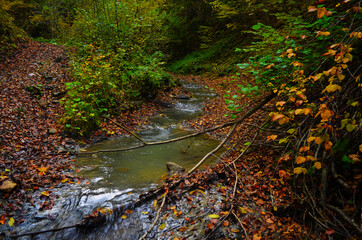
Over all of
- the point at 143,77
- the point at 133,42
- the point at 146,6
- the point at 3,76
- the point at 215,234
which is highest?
the point at 146,6

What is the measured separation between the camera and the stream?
125 inches

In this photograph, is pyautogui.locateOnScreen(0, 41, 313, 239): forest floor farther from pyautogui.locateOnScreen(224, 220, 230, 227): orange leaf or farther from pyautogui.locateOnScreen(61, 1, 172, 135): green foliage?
pyautogui.locateOnScreen(61, 1, 172, 135): green foliage

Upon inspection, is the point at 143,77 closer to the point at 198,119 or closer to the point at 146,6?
the point at 198,119

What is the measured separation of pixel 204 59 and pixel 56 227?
17822 millimetres

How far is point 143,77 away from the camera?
375 inches

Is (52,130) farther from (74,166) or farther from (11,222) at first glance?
(11,222)

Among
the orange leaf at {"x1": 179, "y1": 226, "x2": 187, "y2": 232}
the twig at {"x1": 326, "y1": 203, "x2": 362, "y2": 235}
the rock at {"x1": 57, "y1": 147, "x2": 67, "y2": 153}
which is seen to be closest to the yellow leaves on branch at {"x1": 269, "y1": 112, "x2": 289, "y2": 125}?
the twig at {"x1": 326, "y1": 203, "x2": 362, "y2": 235}

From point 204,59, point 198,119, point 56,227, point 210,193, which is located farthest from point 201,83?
point 56,227

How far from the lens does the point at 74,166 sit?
15.9ft

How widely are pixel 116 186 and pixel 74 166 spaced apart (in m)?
1.50

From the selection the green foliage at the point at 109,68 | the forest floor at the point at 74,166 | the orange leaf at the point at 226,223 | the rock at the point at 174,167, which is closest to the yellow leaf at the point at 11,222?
the forest floor at the point at 74,166

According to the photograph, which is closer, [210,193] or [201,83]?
[210,193]

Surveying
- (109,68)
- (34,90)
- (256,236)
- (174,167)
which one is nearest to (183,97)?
(109,68)

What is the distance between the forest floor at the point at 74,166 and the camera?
2.99 metres
